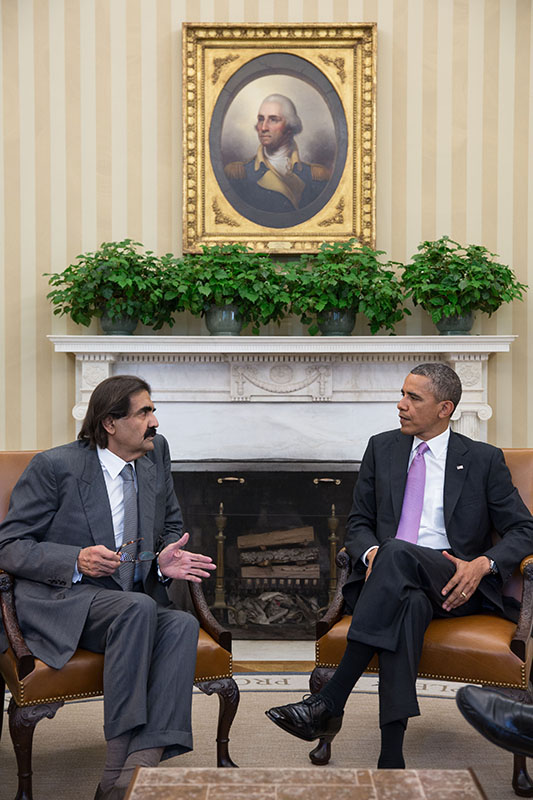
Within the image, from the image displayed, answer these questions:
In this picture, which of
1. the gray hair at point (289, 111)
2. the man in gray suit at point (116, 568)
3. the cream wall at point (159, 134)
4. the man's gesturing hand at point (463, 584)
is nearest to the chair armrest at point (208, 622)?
the man in gray suit at point (116, 568)

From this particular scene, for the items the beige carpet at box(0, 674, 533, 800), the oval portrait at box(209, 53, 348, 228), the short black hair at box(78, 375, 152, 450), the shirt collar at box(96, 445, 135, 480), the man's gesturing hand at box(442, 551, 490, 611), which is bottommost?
the beige carpet at box(0, 674, 533, 800)

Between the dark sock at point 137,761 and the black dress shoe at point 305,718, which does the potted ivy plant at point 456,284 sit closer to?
the black dress shoe at point 305,718

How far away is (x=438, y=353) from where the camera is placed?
15.1 feet

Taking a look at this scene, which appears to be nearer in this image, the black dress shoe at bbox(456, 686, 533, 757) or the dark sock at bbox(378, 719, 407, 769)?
the black dress shoe at bbox(456, 686, 533, 757)

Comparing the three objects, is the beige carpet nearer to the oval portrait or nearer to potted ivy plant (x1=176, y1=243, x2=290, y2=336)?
potted ivy plant (x1=176, y1=243, x2=290, y2=336)

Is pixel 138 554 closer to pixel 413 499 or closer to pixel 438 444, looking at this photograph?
pixel 413 499

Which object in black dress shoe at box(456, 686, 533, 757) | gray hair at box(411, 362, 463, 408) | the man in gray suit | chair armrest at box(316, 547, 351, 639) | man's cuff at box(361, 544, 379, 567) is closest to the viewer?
black dress shoe at box(456, 686, 533, 757)

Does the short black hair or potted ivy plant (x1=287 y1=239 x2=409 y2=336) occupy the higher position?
potted ivy plant (x1=287 y1=239 x2=409 y2=336)

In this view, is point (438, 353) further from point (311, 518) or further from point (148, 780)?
point (148, 780)

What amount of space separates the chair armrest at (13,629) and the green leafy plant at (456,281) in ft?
8.84

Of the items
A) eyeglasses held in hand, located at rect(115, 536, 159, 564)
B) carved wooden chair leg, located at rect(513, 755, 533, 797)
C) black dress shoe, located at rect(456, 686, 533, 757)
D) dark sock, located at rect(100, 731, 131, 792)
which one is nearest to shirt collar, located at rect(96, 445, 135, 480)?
eyeglasses held in hand, located at rect(115, 536, 159, 564)

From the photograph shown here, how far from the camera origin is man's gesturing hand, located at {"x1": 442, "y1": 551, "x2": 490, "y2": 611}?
276 centimetres

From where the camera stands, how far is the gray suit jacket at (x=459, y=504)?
116 inches

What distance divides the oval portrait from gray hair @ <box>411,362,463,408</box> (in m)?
1.88
